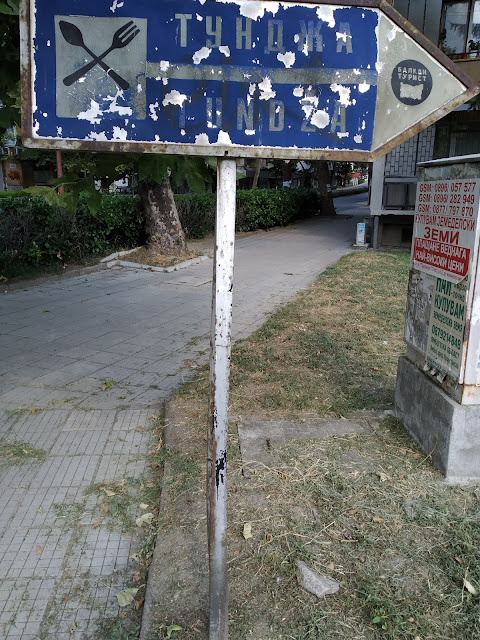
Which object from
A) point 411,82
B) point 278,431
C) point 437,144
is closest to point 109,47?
point 411,82

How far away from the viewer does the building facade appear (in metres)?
13.7

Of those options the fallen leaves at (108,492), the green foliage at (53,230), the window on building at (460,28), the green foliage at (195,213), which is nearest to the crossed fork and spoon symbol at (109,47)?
the fallen leaves at (108,492)

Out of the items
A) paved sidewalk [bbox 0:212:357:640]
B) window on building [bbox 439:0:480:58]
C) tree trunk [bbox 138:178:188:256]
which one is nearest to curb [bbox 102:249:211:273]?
paved sidewalk [bbox 0:212:357:640]

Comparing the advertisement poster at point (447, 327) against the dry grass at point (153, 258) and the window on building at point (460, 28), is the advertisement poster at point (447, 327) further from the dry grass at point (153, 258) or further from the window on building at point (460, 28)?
the window on building at point (460, 28)

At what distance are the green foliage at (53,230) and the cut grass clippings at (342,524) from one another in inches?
231

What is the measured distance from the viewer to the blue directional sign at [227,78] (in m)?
Answer: 1.83

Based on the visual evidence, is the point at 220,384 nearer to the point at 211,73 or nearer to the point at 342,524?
the point at 211,73

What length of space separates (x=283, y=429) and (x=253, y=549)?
1.29m

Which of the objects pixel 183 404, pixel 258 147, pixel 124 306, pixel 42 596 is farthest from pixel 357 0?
pixel 124 306

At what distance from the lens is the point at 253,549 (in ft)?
9.13

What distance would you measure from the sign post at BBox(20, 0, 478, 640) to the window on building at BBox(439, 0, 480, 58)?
13693 millimetres

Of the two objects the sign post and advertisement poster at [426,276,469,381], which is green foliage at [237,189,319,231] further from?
the sign post

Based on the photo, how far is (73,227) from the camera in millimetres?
10695

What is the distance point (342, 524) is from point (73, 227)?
9.07 meters
